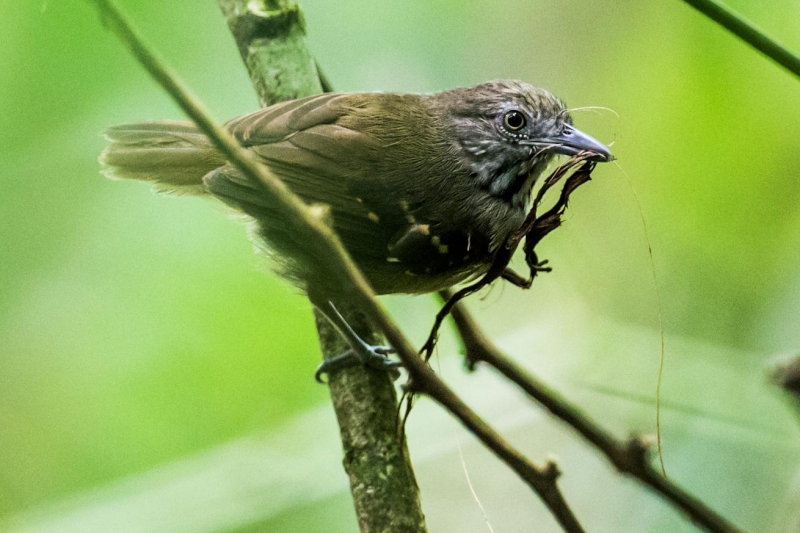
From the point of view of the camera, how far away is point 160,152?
2742 millimetres

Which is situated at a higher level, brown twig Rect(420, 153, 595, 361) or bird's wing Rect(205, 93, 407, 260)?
bird's wing Rect(205, 93, 407, 260)

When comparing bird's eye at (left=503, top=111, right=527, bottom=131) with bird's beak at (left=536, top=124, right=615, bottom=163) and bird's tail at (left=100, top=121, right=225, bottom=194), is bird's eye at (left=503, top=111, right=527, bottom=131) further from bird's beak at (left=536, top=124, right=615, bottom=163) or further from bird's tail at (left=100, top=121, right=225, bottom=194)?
bird's tail at (left=100, top=121, right=225, bottom=194)

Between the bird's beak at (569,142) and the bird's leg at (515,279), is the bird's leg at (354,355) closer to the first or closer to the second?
the bird's leg at (515,279)

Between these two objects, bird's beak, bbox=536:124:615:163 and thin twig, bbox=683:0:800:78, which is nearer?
thin twig, bbox=683:0:800:78

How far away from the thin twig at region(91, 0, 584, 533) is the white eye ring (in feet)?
5.88

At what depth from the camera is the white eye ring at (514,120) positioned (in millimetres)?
2758

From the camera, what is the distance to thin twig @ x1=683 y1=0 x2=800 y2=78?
4.93ft

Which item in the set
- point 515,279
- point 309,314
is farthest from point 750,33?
point 309,314

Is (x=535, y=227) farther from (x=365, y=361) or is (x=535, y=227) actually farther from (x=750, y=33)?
(x=365, y=361)

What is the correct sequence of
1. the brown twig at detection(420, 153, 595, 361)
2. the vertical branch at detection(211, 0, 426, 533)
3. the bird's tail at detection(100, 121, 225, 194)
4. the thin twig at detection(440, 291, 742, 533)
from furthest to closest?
the bird's tail at detection(100, 121, 225, 194) → the vertical branch at detection(211, 0, 426, 533) → the brown twig at detection(420, 153, 595, 361) → the thin twig at detection(440, 291, 742, 533)

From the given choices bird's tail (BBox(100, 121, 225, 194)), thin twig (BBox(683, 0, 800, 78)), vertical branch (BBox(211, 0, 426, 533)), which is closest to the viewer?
thin twig (BBox(683, 0, 800, 78))

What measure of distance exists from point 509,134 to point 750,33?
126 centimetres

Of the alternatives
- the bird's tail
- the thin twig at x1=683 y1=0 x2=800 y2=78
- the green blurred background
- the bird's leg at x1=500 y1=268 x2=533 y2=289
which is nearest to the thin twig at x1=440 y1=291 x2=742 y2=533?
the bird's leg at x1=500 y1=268 x2=533 y2=289

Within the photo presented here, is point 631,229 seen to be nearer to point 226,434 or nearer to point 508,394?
point 508,394
